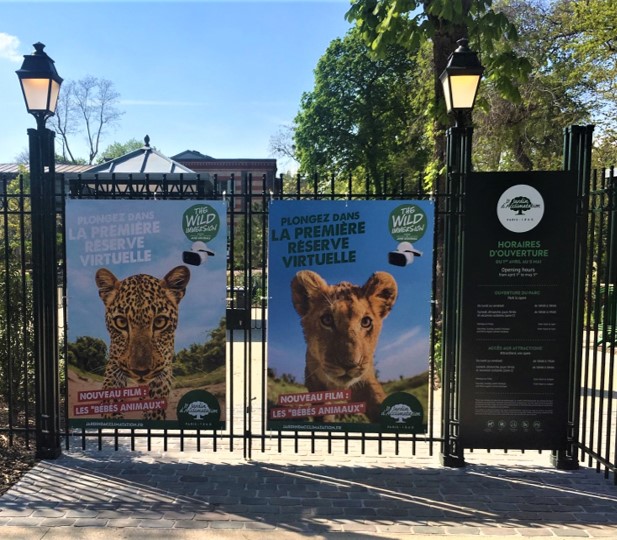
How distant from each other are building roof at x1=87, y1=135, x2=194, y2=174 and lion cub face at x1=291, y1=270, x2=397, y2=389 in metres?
7.22

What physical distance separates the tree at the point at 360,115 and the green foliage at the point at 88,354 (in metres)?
25.2

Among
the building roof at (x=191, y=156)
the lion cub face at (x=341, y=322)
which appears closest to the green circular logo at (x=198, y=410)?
the lion cub face at (x=341, y=322)

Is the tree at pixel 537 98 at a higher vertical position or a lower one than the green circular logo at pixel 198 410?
higher

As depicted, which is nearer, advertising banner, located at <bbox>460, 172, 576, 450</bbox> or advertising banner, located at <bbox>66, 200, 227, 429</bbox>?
advertising banner, located at <bbox>460, 172, 576, 450</bbox>

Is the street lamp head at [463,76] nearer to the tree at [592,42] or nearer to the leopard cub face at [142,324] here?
the leopard cub face at [142,324]

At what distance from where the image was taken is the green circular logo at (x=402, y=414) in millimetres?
5246

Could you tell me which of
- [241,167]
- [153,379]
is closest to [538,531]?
[153,379]

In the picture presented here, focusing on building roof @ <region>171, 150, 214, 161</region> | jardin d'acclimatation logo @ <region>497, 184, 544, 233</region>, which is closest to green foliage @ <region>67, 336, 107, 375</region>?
jardin d'acclimatation logo @ <region>497, 184, 544, 233</region>

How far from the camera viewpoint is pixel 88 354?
5305mm

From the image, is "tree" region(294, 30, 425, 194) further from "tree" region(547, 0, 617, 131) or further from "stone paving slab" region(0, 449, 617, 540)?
"stone paving slab" region(0, 449, 617, 540)

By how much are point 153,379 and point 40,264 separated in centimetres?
163

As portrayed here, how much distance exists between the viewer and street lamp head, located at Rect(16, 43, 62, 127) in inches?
204

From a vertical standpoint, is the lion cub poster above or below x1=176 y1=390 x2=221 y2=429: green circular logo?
above

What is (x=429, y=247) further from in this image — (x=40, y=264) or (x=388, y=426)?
(x=40, y=264)
